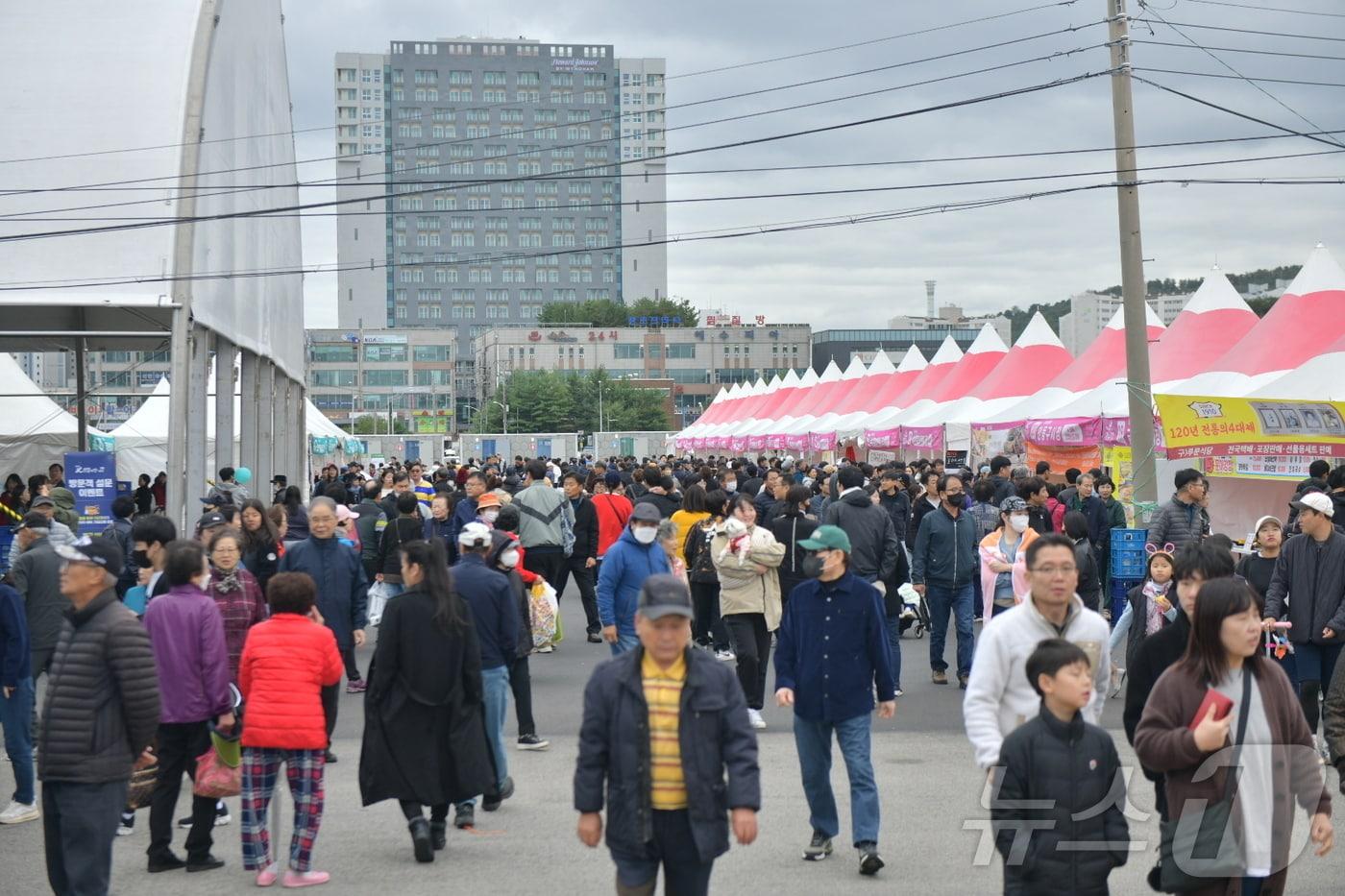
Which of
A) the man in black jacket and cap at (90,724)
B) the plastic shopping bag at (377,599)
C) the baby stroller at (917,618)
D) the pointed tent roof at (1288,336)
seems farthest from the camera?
the pointed tent roof at (1288,336)

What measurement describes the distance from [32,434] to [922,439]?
1957 centimetres

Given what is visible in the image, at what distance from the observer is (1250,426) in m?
17.4

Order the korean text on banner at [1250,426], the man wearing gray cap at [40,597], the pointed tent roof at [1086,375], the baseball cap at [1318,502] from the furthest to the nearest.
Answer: the pointed tent roof at [1086,375] < the korean text on banner at [1250,426] < the man wearing gray cap at [40,597] < the baseball cap at [1318,502]

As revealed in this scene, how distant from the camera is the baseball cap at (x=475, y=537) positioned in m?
8.88

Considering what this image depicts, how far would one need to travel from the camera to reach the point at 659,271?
197 meters

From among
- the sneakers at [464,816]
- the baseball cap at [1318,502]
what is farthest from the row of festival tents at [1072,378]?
the sneakers at [464,816]

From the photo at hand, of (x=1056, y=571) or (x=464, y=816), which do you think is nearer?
(x=1056, y=571)

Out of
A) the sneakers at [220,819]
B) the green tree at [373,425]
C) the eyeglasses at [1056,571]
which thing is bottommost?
the sneakers at [220,819]

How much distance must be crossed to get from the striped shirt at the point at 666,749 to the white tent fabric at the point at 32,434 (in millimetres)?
28963

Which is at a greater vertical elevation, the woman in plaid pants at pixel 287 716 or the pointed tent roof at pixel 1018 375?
the pointed tent roof at pixel 1018 375

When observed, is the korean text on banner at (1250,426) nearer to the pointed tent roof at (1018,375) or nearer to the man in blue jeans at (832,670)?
the man in blue jeans at (832,670)

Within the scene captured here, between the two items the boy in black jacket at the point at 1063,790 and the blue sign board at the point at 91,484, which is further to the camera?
the blue sign board at the point at 91,484

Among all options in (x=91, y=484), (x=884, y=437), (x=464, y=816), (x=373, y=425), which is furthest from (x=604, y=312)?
(x=464, y=816)

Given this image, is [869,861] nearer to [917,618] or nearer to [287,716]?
[287,716]
